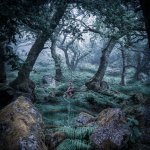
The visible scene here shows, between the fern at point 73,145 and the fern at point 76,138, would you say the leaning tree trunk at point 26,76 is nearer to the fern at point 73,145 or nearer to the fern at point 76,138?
the fern at point 76,138

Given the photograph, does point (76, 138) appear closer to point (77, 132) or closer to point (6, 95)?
point (77, 132)

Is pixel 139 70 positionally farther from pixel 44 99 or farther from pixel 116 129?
pixel 116 129

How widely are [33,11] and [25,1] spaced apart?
71 cm

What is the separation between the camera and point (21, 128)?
481cm

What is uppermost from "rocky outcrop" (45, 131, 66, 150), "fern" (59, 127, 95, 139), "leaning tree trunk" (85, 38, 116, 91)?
"leaning tree trunk" (85, 38, 116, 91)

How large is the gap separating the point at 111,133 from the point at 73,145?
114cm

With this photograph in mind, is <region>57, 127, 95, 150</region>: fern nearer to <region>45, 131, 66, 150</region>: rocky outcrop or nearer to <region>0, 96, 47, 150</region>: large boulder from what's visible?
<region>45, 131, 66, 150</region>: rocky outcrop

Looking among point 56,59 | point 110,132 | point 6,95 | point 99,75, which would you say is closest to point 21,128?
point 110,132

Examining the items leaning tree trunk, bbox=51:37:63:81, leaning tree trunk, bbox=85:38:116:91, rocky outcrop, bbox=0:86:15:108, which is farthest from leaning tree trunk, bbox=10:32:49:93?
leaning tree trunk, bbox=51:37:63:81

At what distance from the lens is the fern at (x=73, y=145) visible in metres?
4.92

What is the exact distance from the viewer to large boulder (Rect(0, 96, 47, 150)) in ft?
14.9

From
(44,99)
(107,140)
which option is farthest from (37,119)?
(44,99)

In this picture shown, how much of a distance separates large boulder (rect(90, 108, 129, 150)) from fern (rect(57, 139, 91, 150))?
18.8 inches

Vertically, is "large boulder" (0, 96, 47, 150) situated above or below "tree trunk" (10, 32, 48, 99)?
below
